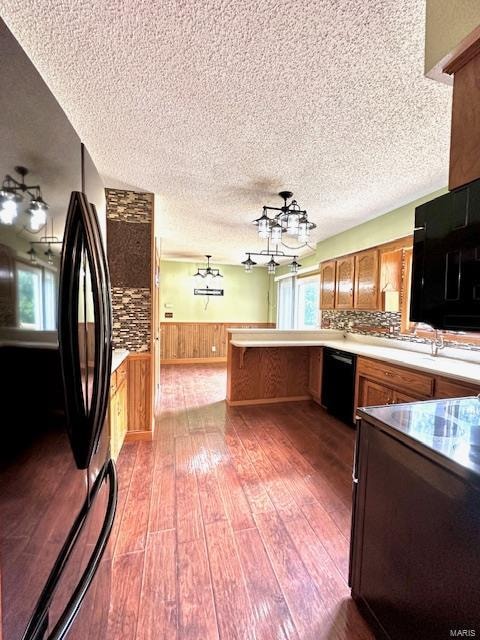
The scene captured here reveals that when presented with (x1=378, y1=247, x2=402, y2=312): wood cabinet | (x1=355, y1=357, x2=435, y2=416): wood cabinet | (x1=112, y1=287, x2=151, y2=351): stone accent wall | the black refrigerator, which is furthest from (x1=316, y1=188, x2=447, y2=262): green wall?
the black refrigerator

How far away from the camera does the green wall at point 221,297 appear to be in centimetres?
658

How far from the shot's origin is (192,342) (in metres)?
6.57

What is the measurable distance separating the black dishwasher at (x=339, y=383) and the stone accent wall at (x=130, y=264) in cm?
217

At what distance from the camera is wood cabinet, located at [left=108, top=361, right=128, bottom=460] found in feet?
6.80

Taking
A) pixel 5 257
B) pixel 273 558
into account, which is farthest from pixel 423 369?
pixel 5 257

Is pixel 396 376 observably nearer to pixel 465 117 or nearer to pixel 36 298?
pixel 465 117

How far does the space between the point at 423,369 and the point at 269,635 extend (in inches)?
75.5

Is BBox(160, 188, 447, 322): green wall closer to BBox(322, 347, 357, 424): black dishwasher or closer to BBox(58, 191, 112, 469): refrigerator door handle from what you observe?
BBox(322, 347, 357, 424): black dishwasher

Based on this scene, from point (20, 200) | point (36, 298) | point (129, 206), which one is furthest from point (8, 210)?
point (129, 206)

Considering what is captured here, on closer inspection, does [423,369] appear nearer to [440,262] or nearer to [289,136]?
[440,262]

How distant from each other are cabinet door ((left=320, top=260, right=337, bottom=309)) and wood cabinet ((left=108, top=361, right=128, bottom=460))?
9.80ft

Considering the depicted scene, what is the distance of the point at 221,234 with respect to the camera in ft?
13.8

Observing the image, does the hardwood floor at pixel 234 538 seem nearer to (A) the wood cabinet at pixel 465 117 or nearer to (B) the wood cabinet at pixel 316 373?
(B) the wood cabinet at pixel 316 373

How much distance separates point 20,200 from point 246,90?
4.57 ft
